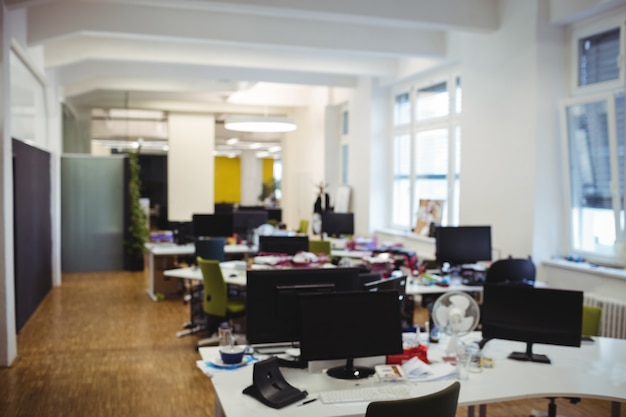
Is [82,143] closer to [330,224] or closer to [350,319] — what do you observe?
[330,224]

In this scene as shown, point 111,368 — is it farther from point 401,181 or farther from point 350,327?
point 401,181

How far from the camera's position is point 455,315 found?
147 inches

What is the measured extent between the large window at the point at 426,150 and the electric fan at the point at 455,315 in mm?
5106

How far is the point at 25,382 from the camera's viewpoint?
544 cm

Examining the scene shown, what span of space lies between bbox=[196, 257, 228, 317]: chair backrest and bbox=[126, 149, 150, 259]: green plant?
6437 millimetres

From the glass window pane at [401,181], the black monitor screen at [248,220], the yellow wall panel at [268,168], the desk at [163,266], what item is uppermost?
the yellow wall panel at [268,168]

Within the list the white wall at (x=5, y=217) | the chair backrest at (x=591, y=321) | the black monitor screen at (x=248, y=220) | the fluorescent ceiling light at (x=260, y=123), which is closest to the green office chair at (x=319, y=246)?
the black monitor screen at (x=248, y=220)

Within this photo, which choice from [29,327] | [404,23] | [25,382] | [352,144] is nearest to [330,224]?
[352,144]

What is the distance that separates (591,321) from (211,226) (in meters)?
6.50

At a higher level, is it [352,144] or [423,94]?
[423,94]

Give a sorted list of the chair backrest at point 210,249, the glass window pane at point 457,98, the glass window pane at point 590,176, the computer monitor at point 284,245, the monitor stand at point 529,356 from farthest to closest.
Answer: the glass window pane at point 457,98
the chair backrest at point 210,249
the computer monitor at point 284,245
the glass window pane at point 590,176
the monitor stand at point 529,356

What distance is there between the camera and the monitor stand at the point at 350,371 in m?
3.24

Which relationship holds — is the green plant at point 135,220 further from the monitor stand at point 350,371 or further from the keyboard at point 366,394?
the keyboard at point 366,394

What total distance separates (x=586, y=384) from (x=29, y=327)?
22.4 ft
